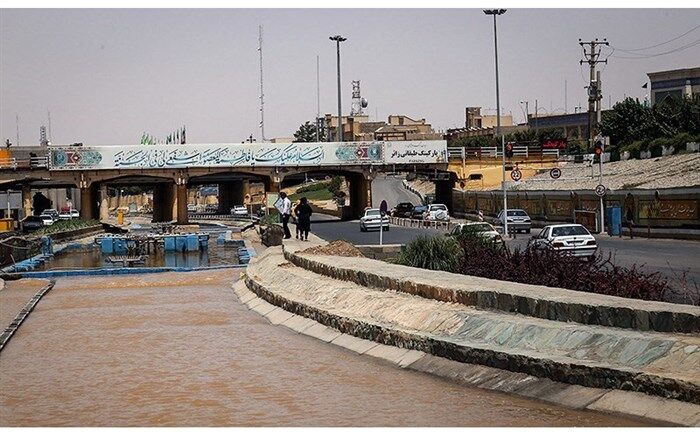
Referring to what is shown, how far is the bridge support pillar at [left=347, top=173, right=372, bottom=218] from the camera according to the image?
9088cm

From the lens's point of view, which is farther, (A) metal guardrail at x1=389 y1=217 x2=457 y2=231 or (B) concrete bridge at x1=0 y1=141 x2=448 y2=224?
(B) concrete bridge at x1=0 y1=141 x2=448 y2=224

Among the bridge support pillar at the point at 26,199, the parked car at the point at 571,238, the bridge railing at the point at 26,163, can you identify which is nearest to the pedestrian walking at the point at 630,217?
the parked car at the point at 571,238

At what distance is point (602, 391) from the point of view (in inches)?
457

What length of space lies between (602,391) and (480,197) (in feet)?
228

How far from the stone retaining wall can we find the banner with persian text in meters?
64.5

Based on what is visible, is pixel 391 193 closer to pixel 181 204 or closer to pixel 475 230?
pixel 181 204

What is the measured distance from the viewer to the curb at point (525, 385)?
1064 centimetres

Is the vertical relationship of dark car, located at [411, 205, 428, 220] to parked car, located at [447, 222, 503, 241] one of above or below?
below

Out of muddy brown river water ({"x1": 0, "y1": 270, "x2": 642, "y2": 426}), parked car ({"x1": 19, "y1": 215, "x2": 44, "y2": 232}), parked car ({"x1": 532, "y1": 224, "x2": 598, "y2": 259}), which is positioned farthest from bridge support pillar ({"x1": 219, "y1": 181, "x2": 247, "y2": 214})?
muddy brown river water ({"x1": 0, "y1": 270, "x2": 642, "y2": 426})

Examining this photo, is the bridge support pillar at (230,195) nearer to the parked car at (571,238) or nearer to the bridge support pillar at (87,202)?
the bridge support pillar at (87,202)

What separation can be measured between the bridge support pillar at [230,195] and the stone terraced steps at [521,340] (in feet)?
407

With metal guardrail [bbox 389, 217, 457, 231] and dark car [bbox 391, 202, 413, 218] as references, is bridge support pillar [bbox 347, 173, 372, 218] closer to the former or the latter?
dark car [bbox 391, 202, 413, 218]

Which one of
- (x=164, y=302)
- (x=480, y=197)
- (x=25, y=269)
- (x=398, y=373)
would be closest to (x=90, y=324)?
(x=164, y=302)

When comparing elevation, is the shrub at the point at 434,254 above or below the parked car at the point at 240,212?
above
